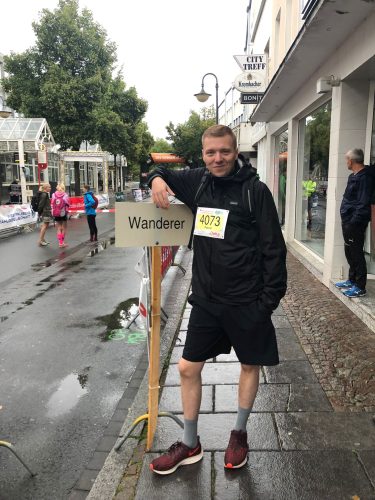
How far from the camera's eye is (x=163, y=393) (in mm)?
3730

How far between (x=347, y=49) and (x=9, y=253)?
9292 mm

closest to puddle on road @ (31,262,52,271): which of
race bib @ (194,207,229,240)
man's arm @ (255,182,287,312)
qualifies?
race bib @ (194,207,229,240)

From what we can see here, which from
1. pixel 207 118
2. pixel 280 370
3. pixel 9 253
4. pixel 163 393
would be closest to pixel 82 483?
pixel 163 393

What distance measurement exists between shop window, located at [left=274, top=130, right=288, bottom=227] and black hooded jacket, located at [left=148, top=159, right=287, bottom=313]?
10101 millimetres

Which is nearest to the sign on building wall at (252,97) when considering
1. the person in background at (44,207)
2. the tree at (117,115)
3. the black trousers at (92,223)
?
the black trousers at (92,223)

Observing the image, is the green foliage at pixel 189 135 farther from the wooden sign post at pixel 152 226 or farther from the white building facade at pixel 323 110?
the wooden sign post at pixel 152 226

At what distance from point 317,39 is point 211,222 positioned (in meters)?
4.99

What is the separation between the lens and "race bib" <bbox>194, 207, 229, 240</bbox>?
2510 millimetres

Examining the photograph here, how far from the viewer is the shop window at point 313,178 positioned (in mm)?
8148

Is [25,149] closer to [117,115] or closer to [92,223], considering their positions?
[117,115]

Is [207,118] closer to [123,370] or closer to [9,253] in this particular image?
[9,253]

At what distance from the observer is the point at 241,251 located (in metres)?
2.49

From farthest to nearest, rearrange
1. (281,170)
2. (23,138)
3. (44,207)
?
(23,138) < (281,170) < (44,207)

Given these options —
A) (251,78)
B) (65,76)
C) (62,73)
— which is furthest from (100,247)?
(62,73)
